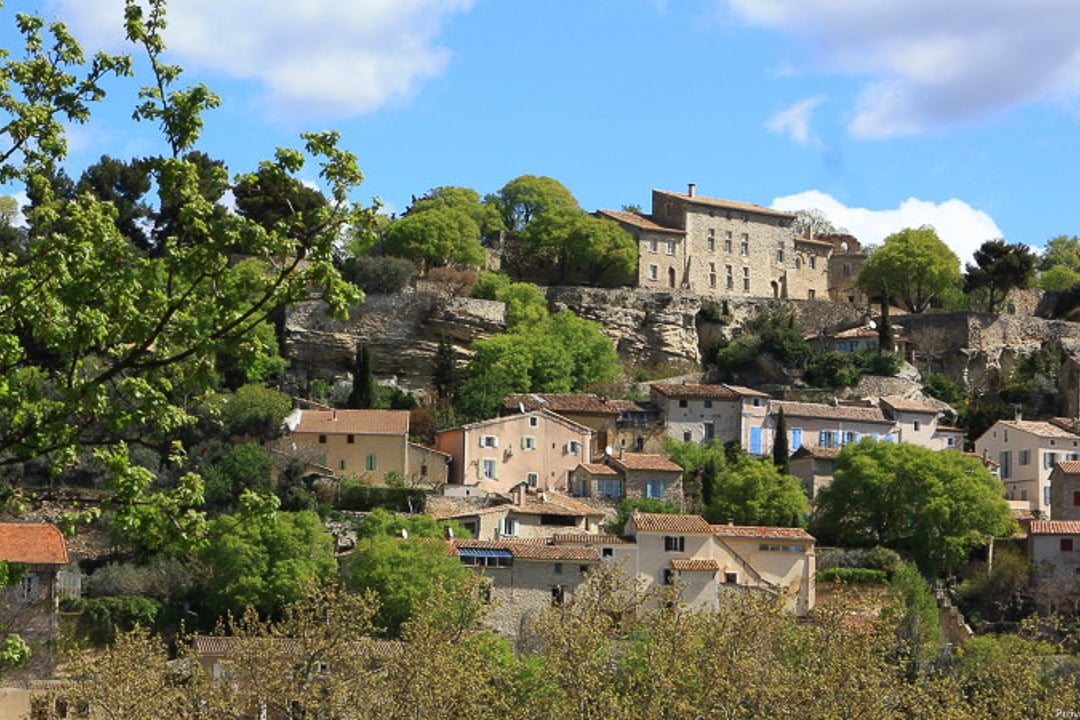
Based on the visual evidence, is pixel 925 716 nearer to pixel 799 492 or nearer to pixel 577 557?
pixel 577 557

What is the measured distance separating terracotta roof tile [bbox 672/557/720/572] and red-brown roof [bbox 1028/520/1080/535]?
13.4 m

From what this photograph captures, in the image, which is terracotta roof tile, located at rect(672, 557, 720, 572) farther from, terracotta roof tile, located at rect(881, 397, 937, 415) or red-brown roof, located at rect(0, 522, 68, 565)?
terracotta roof tile, located at rect(881, 397, 937, 415)

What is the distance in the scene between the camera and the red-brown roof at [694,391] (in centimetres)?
7756

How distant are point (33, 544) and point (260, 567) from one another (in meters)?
7.21

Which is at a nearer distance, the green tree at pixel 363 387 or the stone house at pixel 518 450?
the stone house at pixel 518 450

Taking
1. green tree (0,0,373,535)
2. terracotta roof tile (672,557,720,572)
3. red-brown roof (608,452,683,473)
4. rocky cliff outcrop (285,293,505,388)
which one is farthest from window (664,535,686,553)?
green tree (0,0,373,535)

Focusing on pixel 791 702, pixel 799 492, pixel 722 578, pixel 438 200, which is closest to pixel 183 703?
pixel 791 702

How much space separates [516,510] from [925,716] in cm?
3518

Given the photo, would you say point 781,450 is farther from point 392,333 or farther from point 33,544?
point 33,544

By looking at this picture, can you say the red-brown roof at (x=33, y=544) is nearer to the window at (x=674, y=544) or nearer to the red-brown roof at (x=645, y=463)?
the window at (x=674, y=544)

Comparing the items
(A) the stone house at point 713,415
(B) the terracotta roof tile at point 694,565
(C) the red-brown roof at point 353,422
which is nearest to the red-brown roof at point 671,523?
(B) the terracotta roof tile at point 694,565

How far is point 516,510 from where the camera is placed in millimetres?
66312

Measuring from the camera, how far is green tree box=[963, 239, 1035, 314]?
309 feet

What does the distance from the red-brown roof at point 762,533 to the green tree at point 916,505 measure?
363cm
